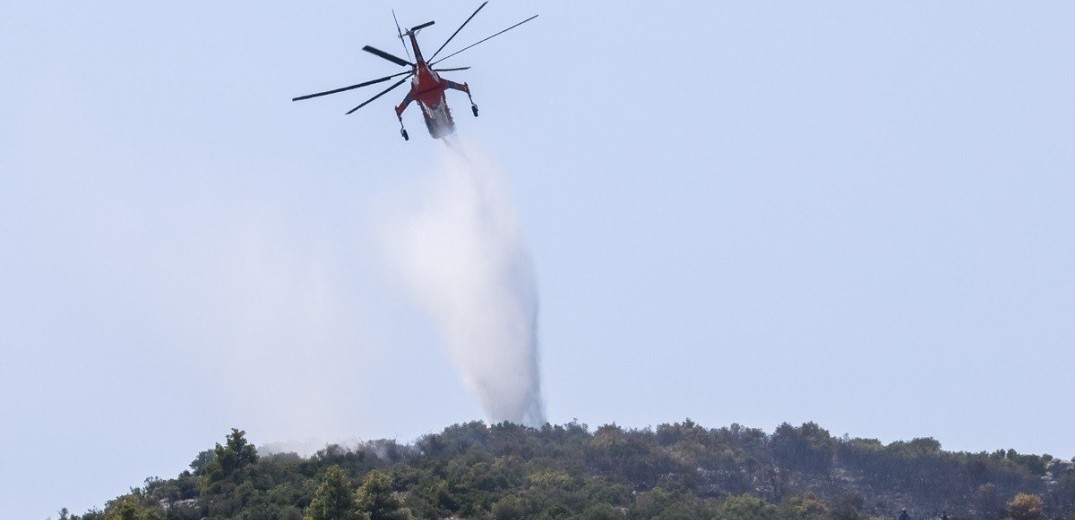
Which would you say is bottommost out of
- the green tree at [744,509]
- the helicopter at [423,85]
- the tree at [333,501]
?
the tree at [333,501]

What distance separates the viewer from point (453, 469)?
200ft

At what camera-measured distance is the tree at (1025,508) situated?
205ft

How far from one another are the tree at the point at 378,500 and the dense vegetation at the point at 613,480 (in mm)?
58

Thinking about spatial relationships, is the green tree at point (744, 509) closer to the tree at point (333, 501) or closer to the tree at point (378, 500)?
the tree at point (378, 500)

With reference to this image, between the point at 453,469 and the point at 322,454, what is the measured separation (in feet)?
22.7

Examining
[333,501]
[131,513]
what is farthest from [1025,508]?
[131,513]

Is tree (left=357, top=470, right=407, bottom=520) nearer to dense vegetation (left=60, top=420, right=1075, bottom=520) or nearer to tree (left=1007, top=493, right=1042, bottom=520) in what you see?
dense vegetation (left=60, top=420, right=1075, bottom=520)

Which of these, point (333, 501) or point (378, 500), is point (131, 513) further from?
point (378, 500)

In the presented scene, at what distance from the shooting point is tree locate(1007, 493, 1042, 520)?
6256 cm

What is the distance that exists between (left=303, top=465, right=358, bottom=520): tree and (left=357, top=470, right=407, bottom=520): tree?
1006 millimetres

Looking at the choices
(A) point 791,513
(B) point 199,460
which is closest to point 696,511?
(A) point 791,513

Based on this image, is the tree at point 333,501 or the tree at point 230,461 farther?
the tree at point 230,461

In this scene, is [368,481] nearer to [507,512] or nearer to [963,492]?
[507,512]

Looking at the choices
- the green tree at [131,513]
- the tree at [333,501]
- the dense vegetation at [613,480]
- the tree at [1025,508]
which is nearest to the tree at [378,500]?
the dense vegetation at [613,480]
